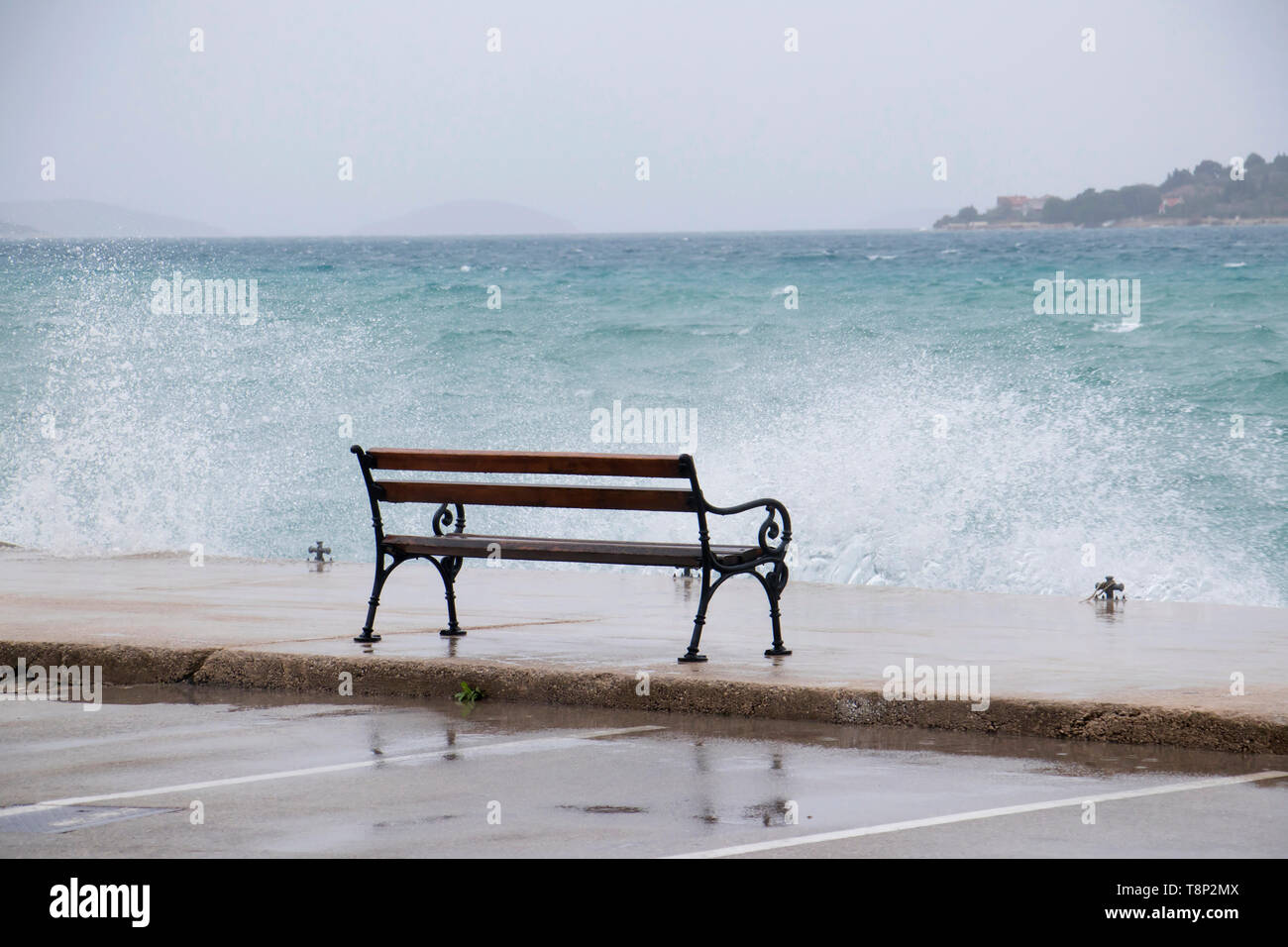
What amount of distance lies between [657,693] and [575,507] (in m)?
1.32

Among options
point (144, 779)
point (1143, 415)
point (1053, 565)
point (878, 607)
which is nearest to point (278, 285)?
point (1143, 415)

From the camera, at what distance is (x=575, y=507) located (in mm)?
8641

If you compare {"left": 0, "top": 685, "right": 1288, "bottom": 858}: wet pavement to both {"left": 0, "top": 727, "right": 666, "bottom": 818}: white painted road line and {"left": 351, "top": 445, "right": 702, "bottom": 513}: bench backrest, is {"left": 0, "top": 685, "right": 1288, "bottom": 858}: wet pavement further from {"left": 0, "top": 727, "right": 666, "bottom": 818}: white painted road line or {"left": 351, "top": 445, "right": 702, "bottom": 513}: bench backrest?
{"left": 351, "top": 445, "right": 702, "bottom": 513}: bench backrest

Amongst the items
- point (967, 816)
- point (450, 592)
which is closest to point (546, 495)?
point (450, 592)

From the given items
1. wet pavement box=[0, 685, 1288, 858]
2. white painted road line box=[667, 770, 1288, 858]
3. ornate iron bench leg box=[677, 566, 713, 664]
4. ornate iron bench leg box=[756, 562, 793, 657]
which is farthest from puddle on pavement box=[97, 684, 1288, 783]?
ornate iron bench leg box=[756, 562, 793, 657]

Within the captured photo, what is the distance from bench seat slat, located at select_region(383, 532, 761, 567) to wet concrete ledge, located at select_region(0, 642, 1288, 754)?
74 cm

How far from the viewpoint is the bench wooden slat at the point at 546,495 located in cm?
838

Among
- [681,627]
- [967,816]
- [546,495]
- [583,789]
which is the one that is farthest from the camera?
[681,627]

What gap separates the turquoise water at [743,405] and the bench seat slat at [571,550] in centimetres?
628

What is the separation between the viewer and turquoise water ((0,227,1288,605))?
16734mm

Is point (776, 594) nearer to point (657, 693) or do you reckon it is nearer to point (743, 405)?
point (657, 693)

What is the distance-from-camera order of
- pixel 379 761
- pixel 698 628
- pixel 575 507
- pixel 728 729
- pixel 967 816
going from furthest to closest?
1. pixel 575 507
2. pixel 698 628
3. pixel 728 729
4. pixel 379 761
5. pixel 967 816
